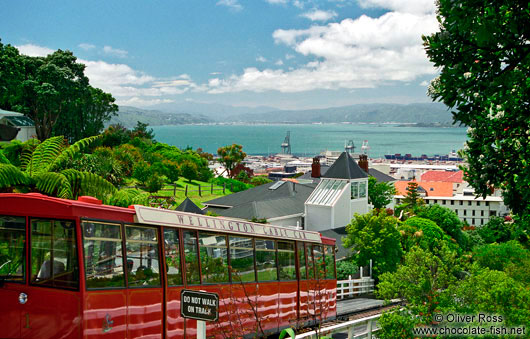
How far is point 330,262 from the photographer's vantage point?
18.9 metres

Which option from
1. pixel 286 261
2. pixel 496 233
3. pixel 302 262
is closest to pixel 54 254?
pixel 286 261

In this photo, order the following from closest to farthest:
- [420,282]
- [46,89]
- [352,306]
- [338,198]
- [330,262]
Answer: [420,282], [330,262], [352,306], [338,198], [46,89]

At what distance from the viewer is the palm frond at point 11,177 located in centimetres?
1642

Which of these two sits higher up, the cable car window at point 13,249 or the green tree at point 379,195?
the cable car window at point 13,249

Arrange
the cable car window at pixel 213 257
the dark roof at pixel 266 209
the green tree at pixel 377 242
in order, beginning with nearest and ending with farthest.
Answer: the cable car window at pixel 213 257 < the green tree at pixel 377 242 < the dark roof at pixel 266 209

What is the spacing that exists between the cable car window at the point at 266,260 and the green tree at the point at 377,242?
19.9 metres

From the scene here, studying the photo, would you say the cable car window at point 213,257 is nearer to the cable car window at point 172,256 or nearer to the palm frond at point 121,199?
the cable car window at point 172,256

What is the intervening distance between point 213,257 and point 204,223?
0.91 m

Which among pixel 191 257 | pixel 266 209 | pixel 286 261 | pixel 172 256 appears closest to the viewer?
pixel 172 256

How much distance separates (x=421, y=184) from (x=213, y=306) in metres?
143

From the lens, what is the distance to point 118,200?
64.9 ft

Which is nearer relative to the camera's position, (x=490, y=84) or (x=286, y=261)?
(x=490, y=84)

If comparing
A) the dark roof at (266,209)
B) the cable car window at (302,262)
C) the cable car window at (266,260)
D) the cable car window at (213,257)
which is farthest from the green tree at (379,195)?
the cable car window at (213,257)

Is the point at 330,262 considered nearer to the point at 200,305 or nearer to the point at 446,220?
the point at 200,305
